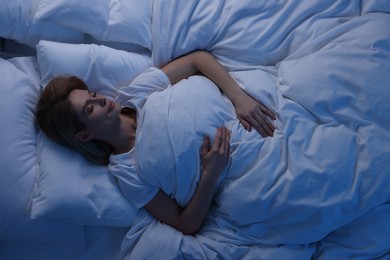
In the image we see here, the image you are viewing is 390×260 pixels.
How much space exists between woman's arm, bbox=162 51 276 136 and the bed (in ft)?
0.09

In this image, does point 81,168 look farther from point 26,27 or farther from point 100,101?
point 26,27

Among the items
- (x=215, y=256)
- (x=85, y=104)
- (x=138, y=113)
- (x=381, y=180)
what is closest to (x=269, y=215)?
(x=215, y=256)

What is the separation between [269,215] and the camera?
Answer: 102 cm

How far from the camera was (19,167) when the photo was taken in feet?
3.52

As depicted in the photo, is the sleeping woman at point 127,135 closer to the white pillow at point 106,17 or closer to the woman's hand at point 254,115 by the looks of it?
the woman's hand at point 254,115

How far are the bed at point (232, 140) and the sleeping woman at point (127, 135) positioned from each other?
28 millimetres

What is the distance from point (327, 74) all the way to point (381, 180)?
32cm

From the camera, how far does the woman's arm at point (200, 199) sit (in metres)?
1.05

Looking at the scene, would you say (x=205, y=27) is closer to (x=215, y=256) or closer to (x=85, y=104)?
(x=85, y=104)

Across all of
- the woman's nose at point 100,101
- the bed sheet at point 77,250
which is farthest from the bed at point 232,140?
the woman's nose at point 100,101

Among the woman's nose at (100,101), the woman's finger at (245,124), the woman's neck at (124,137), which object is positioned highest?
the woman's finger at (245,124)

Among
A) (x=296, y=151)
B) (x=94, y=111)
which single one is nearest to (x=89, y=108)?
(x=94, y=111)

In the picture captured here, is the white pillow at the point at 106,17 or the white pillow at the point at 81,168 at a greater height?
the white pillow at the point at 106,17

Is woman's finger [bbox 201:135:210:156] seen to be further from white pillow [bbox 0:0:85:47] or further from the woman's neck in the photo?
white pillow [bbox 0:0:85:47]
